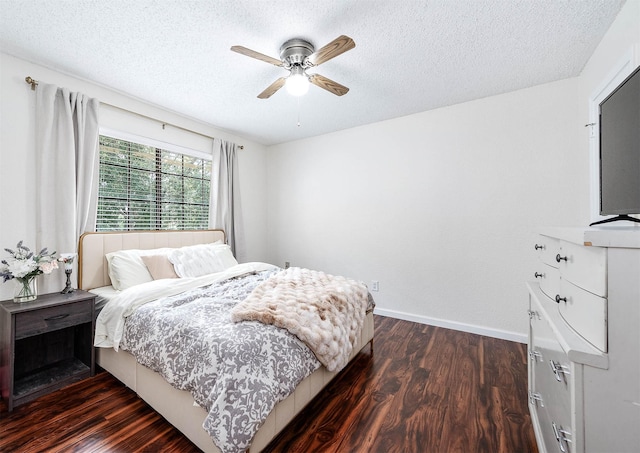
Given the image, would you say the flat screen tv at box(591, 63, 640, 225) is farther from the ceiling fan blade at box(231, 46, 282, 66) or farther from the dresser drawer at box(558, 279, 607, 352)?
the ceiling fan blade at box(231, 46, 282, 66)

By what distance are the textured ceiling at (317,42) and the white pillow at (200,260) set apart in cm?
165

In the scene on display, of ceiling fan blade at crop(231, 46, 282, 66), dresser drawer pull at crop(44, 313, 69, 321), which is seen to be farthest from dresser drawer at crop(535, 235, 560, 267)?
dresser drawer pull at crop(44, 313, 69, 321)

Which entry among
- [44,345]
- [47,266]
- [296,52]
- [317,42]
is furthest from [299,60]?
[44,345]

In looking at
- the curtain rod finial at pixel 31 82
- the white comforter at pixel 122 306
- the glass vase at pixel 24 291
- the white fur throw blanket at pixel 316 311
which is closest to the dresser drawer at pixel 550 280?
the white fur throw blanket at pixel 316 311

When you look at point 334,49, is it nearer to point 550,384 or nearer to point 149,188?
point 550,384

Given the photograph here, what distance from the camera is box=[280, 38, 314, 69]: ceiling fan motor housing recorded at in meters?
1.88

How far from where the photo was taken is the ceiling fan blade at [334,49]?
156cm

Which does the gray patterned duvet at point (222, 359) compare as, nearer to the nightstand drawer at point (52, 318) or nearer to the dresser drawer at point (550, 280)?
the nightstand drawer at point (52, 318)

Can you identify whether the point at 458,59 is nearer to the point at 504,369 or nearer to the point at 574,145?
the point at 574,145

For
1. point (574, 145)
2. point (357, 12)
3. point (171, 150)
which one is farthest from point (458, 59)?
point (171, 150)

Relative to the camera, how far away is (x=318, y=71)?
231cm

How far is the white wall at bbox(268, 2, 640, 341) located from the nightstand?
2719 mm

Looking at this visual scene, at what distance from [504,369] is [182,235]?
139 inches

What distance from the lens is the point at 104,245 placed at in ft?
8.06
